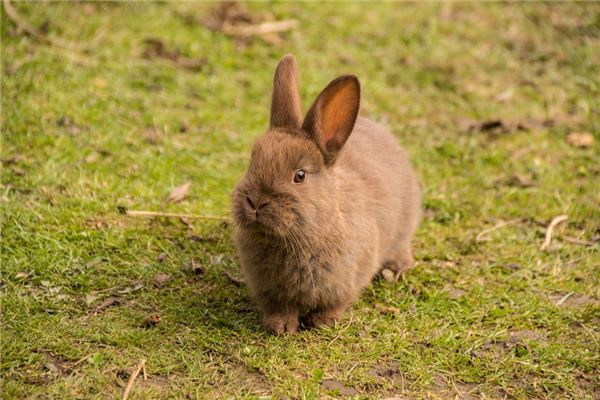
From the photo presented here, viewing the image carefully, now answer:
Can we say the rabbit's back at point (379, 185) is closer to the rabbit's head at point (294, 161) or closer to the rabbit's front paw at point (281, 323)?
the rabbit's head at point (294, 161)

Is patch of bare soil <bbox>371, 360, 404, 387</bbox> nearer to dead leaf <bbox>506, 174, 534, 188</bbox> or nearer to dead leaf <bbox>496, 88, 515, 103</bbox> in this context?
dead leaf <bbox>506, 174, 534, 188</bbox>

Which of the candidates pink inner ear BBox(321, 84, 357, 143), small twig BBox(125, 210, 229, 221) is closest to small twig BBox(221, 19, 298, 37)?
small twig BBox(125, 210, 229, 221)

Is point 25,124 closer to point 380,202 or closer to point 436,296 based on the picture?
point 380,202

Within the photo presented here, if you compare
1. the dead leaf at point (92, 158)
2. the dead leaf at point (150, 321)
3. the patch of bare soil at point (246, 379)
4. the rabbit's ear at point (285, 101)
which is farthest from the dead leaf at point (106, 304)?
the dead leaf at point (92, 158)

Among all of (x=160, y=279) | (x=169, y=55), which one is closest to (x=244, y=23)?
(x=169, y=55)

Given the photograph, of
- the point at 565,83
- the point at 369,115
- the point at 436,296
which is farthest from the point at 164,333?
the point at 565,83

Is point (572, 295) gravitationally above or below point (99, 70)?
below

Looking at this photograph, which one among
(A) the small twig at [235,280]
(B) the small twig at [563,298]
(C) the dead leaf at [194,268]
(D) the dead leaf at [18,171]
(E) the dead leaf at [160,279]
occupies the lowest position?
(B) the small twig at [563,298]
